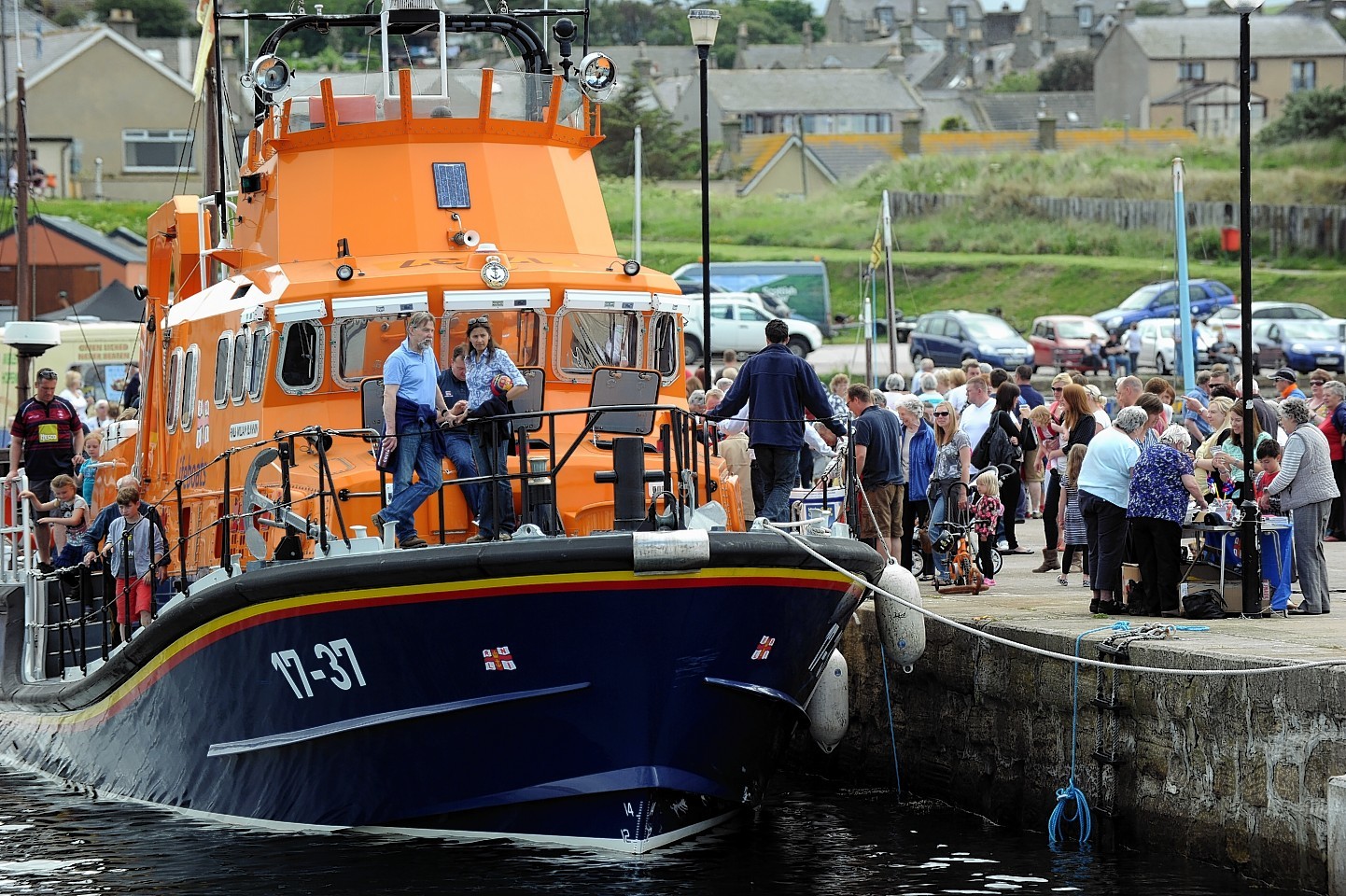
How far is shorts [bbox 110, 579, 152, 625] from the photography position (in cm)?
1148

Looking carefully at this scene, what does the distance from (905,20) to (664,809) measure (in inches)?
6037

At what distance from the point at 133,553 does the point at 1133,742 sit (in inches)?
250

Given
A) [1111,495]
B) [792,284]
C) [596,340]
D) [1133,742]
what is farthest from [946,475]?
[792,284]

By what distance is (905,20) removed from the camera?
15638 centimetres

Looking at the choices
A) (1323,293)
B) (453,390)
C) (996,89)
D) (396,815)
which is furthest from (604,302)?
(996,89)

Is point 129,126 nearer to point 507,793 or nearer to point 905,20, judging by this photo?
point 507,793

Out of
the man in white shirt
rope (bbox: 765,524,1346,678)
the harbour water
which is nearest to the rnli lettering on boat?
the harbour water

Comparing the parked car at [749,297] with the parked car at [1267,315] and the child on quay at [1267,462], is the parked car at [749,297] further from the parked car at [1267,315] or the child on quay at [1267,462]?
the child on quay at [1267,462]

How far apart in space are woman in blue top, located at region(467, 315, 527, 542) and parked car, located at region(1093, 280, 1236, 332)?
29.3m

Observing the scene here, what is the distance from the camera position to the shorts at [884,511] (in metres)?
13.8

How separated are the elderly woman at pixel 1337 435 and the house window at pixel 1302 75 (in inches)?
2878

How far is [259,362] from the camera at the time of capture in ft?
34.9

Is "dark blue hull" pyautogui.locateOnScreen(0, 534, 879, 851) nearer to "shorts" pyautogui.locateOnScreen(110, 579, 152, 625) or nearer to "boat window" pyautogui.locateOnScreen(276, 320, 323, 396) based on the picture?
Answer: "shorts" pyautogui.locateOnScreen(110, 579, 152, 625)

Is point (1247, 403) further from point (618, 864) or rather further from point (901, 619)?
point (618, 864)
